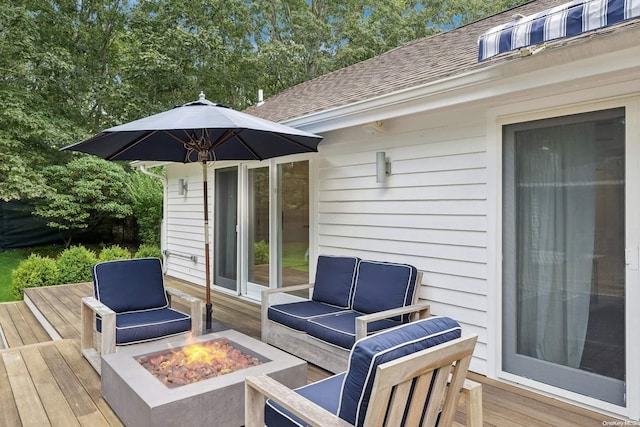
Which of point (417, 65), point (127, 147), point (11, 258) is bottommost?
point (11, 258)

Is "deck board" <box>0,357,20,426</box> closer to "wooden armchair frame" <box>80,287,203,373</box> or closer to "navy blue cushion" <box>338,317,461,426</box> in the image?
"wooden armchair frame" <box>80,287,203,373</box>

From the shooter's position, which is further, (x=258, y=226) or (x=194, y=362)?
(x=258, y=226)

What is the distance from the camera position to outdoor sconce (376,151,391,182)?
14.2ft

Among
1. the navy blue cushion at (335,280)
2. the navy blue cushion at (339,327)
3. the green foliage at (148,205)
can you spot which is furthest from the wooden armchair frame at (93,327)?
the green foliage at (148,205)

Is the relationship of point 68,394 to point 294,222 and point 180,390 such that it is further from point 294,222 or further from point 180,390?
point 294,222

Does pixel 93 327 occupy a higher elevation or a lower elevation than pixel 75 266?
lower

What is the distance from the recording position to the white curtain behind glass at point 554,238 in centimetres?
295

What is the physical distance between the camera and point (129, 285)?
4191 mm

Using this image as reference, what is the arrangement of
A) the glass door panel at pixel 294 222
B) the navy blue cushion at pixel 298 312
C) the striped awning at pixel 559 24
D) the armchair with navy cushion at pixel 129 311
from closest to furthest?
the striped awning at pixel 559 24
the armchair with navy cushion at pixel 129 311
the navy blue cushion at pixel 298 312
the glass door panel at pixel 294 222

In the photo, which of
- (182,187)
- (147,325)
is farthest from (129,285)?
(182,187)

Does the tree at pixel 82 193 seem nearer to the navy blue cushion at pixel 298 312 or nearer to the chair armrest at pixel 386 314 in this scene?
the navy blue cushion at pixel 298 312

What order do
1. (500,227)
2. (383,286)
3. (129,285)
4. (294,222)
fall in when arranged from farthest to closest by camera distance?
(294,222) < (129,285) < (383,286) < (500,227)

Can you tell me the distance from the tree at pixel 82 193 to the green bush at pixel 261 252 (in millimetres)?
6299

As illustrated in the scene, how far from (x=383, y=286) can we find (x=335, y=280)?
587 millimetres
